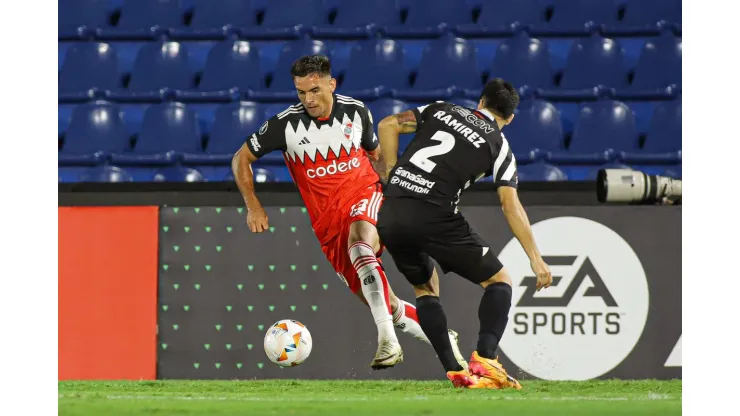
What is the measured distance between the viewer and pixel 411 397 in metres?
5.01

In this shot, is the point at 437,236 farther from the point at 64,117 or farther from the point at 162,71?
the point at 64,117

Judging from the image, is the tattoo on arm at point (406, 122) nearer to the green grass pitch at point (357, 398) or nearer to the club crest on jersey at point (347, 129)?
the club crest on jersey at point (347, 129)

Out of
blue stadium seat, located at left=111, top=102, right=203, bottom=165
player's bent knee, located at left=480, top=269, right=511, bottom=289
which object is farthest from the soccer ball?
blue stadium seat, located at left=111, top=102, right=203, bottom=165

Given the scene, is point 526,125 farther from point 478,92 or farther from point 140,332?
point 140,332

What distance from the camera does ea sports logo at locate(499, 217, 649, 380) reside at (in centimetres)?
671

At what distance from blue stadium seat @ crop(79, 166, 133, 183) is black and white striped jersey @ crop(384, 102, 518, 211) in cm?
302

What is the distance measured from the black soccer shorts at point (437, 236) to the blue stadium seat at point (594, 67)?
3.49 meters

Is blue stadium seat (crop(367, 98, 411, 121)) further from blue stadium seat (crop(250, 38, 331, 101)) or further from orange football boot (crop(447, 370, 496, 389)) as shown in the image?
orange football boot (crop(447, 370, 496, 389))

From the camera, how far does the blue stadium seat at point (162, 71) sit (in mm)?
8906

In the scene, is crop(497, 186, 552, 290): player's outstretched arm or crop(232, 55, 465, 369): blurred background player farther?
crop(232, 55, 465, 369): blurred background player

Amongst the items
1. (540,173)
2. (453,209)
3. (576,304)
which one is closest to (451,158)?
(453,209)

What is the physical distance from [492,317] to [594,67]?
3832 millimetres

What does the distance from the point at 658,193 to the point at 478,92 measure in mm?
2847

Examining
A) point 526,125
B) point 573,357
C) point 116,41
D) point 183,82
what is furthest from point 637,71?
point 116,41
